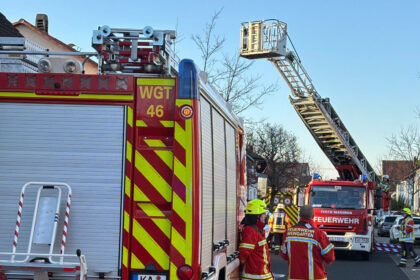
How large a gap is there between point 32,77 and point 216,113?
1.90 m

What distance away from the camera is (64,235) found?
17.3ft

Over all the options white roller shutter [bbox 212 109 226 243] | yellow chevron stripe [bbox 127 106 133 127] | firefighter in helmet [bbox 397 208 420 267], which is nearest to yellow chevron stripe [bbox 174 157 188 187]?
yellow chevron stripe [bbox 127 106 133 127]

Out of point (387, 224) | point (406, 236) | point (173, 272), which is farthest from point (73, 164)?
point (387, 224)

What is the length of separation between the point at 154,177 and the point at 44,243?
98 cm

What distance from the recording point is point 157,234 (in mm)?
5293

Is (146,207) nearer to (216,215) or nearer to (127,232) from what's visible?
(127,232)

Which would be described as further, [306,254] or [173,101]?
→ [306,254]

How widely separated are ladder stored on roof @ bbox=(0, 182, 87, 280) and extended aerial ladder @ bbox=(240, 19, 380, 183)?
1897 centimetres

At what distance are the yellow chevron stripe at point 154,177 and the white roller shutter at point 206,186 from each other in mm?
312

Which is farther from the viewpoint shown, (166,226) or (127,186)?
(127,186)

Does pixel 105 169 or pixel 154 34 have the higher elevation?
pixel 154 34

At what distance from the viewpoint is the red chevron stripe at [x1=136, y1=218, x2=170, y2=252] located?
5285 millimetres

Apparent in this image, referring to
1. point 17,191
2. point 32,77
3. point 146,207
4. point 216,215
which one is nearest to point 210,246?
point 216,215

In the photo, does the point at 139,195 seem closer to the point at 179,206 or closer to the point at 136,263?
the point at 179,206
